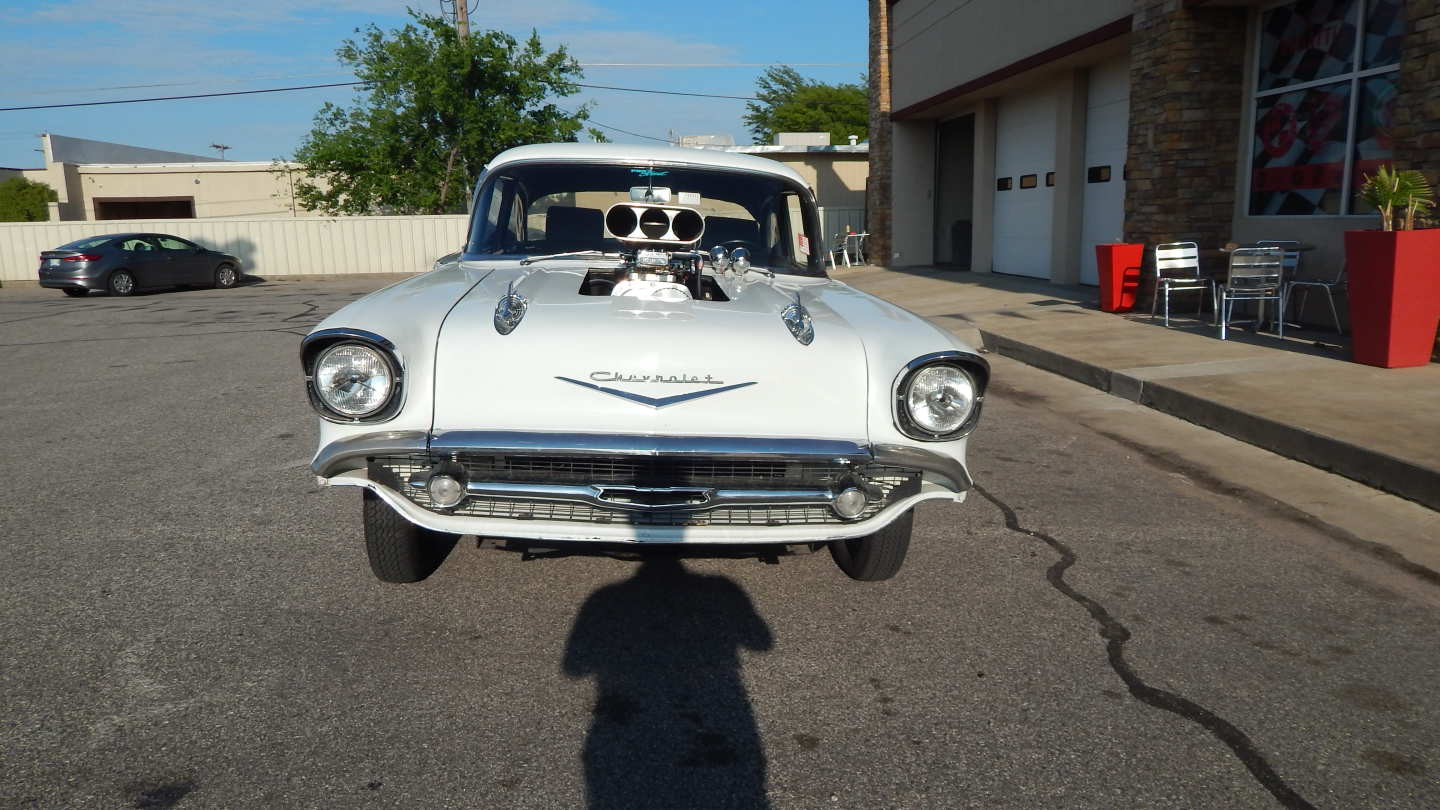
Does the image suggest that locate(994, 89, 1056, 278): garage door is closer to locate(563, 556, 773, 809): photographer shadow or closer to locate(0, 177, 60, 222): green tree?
locate(563, 556, 773, 809): photographer shadow

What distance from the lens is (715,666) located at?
3125 millimetres

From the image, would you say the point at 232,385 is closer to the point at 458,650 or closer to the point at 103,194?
the point at 458,650

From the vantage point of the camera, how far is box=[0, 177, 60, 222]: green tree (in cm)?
3850

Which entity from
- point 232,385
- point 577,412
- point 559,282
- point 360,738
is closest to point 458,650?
point 360,738

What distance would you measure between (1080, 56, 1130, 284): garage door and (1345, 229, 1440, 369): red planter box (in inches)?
250

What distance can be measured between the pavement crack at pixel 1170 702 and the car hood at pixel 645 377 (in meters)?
1.07

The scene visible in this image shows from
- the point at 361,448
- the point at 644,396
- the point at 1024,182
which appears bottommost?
the point at 361,448

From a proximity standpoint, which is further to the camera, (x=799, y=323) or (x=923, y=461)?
(x=799, y=323)

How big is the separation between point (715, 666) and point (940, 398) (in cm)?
107

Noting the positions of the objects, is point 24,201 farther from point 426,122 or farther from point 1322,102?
point 1322,102

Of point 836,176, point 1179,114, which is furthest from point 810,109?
point 1179,114

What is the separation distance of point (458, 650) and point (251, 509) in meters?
2.10

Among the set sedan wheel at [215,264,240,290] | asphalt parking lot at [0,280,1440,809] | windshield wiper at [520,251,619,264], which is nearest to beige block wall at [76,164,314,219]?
sedan wheel at [215,264,240,290]

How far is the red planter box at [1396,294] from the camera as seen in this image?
7.26 m
